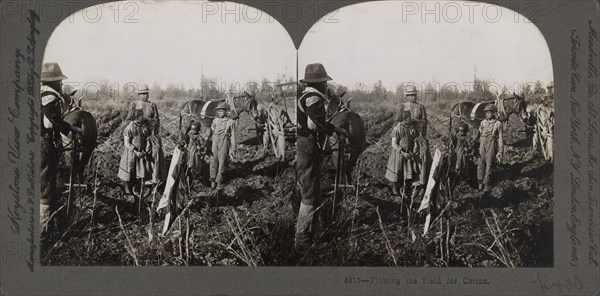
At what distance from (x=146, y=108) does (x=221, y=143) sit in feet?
1.68

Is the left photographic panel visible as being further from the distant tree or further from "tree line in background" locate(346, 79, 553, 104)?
the distant tree

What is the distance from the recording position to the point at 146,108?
4863mm

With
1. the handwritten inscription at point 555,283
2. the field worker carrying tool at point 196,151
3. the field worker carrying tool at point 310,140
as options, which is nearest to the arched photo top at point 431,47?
the field worker carrying tool at point 310,140

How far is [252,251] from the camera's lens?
4.86 metres

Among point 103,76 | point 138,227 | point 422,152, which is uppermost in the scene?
point 103,76

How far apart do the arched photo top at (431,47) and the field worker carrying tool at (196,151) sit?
79 cm

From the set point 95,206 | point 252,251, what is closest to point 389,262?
point 252,251

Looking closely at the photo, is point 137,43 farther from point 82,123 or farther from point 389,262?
point 389,262

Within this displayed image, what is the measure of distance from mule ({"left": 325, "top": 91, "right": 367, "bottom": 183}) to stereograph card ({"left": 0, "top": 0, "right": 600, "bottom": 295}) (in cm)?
1

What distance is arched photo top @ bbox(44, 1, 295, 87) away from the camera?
484 cm

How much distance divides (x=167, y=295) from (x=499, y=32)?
260 cm

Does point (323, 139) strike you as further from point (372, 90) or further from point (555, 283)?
point (555, 283)

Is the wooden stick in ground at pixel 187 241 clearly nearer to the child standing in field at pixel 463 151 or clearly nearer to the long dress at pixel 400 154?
the long dress at pixel 400 154

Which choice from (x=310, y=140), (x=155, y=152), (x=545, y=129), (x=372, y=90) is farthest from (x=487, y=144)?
(x=155, y=152)
